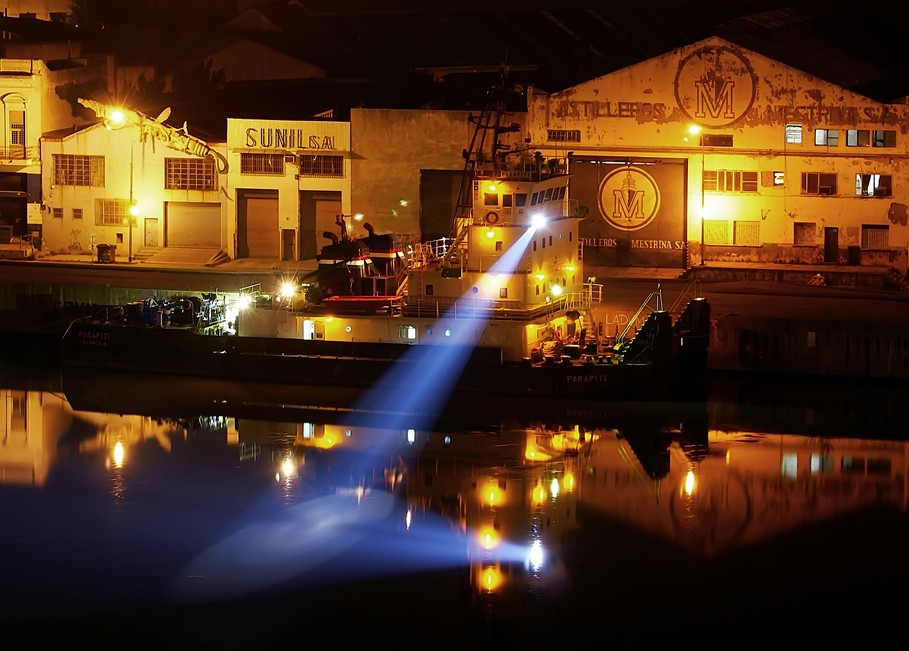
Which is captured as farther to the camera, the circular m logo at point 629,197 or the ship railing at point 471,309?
the circular m logo at point 629,197

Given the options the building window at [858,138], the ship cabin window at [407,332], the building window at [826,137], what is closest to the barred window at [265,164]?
the ship cabin window at [407,332]

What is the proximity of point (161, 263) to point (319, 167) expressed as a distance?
6.76 m

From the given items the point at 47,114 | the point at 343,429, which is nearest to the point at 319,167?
the point at 47,114

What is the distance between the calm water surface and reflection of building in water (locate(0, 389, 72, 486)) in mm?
83

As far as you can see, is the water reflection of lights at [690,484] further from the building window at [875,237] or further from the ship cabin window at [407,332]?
the building window at [875,237]

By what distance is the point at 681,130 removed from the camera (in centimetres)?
4609

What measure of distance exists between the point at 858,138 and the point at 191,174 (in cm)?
2425

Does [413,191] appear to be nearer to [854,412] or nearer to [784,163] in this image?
[784,163]

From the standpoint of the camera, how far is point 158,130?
49469mm

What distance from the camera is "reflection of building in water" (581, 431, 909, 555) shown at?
24375 mm

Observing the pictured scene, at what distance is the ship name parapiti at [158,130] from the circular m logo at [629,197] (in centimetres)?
1422

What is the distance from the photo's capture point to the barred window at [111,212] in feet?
164

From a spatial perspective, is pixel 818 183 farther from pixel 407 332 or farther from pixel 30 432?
pixel 30 432

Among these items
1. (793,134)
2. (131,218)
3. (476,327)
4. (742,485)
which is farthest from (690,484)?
(131,218)
